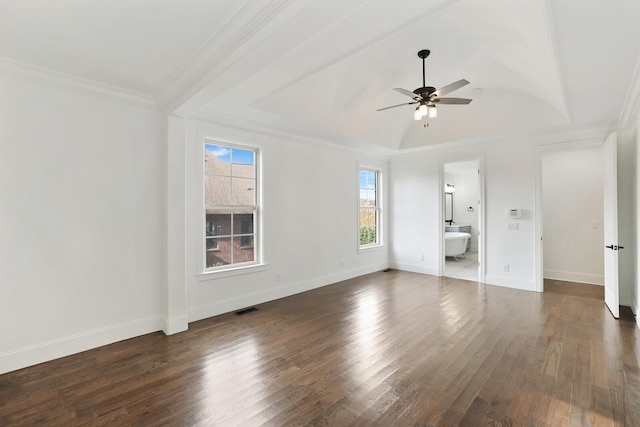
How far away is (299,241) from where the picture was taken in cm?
488

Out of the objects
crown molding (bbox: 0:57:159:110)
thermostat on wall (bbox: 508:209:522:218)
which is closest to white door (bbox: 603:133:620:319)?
thermostat on wall (bbox: 508:209:522:218)

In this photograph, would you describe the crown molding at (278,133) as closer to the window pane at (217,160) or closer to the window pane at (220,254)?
the window pane at (217,160)

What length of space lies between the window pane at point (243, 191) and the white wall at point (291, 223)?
0.18 meters

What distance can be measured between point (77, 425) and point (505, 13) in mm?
4256

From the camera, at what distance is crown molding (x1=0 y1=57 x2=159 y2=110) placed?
8.32 ft

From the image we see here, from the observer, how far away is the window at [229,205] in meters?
3.93

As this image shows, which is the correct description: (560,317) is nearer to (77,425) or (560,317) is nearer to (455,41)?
(455,41)

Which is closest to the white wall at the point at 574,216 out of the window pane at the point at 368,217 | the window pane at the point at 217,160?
the window pane at the point at 368,217

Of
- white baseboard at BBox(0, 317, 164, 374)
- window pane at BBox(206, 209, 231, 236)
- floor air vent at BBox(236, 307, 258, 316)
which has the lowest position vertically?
floor air vent at BBox(236, 307, 258, 316)

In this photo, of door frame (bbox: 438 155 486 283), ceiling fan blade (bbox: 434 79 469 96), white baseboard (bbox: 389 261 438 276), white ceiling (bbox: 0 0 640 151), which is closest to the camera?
white ceiling (bbox: 0 0 640 151)

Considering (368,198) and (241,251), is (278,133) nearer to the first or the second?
(241,251)

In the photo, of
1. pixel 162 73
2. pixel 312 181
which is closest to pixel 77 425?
pixel 162 73

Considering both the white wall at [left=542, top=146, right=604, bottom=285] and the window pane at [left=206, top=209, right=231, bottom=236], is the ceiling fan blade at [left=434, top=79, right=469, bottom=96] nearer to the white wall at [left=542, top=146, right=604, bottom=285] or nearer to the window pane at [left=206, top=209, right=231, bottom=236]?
the window pane at [left=206, top=209, right=231, bottom=236]

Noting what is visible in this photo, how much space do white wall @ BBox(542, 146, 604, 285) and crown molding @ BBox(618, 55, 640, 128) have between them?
1.68 meters
